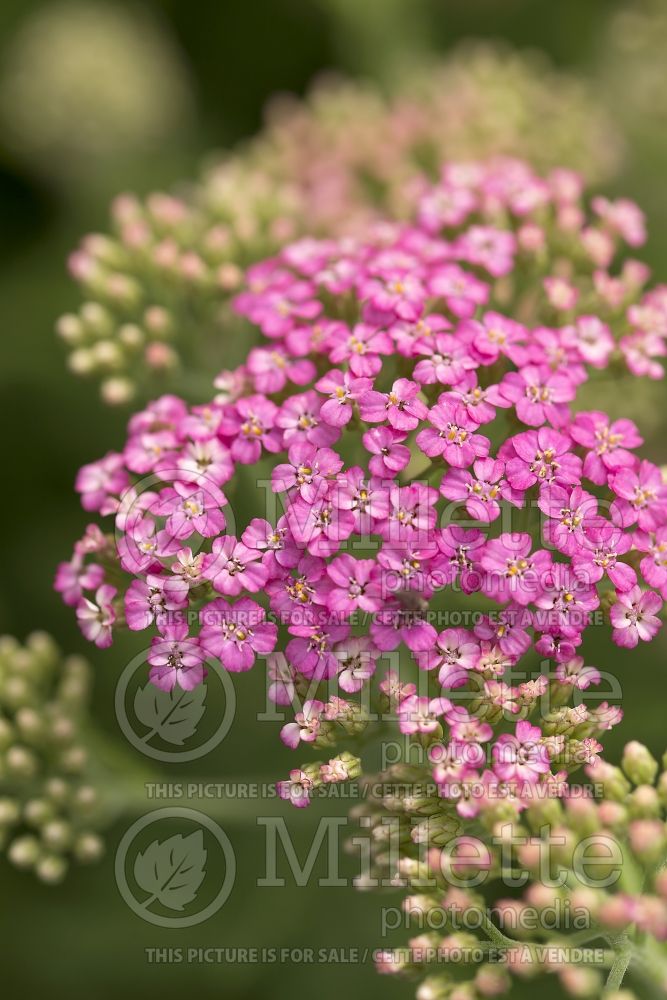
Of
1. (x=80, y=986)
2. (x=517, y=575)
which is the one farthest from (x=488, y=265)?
(x=80, y=986)

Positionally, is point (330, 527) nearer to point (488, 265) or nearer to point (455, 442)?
point (455, 442)

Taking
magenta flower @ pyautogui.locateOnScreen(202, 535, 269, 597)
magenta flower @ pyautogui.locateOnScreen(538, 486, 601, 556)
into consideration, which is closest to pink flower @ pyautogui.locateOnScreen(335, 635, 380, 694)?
magenta flower @ pyautogui.locateOnScreen(202, 535, 269, 597)

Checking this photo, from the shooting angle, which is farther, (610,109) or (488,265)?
(610,109)

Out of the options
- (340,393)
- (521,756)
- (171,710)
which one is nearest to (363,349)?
(340,393)

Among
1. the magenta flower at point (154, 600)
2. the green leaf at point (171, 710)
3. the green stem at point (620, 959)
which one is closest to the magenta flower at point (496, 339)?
the magenta flower at point (154, 600)

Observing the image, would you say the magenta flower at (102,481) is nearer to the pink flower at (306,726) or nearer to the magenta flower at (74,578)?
the magenta flower at (74,578)

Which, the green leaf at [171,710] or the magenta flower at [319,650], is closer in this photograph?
the magenta flower at [319,650]

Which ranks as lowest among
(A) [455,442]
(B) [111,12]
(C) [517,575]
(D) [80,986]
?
(D) [80,986]

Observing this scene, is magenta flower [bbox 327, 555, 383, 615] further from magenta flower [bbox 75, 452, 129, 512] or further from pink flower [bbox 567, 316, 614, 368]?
pink flower [bbox 567, 316, 614, 368]
